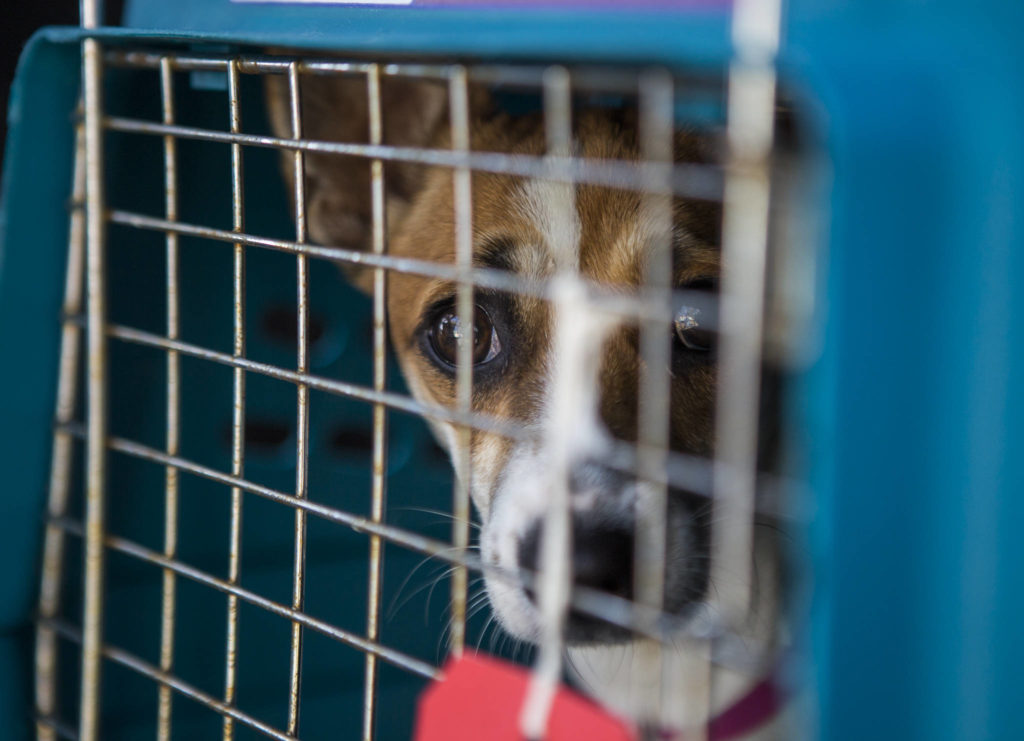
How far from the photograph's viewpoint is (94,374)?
3.50 feet

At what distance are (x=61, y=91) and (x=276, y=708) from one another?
3.08 feet

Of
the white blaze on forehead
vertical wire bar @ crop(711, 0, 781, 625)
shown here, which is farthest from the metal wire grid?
the white blaze on forehead

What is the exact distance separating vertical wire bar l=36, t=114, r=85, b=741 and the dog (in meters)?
0.31

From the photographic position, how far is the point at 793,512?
2.03 feet

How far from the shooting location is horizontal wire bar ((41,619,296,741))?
98 cm

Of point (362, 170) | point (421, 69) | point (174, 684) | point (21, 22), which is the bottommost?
point (174, 684)

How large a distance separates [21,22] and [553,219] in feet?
3.03

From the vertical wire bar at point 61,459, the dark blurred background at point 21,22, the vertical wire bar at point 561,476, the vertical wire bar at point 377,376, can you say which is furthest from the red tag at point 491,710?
the dark blurred background at point 21,22

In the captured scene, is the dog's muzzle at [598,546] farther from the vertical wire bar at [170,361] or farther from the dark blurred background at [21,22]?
the dark blurred background at [21,22]

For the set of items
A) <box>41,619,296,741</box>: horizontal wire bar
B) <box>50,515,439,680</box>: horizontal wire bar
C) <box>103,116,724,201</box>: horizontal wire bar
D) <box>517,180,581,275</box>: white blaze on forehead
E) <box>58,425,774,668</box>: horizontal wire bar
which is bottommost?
<box>41,619,296,741</box>: horizontal wire bar

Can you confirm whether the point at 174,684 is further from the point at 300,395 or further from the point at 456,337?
the point at 456,337

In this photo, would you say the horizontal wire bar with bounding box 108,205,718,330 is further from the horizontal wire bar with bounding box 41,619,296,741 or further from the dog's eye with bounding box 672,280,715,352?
the horizontal wire bar with bounding box 41,619,296,741

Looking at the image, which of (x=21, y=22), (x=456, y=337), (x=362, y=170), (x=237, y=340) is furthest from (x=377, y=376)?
(x=21, y=22)

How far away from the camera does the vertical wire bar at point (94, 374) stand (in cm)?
103
